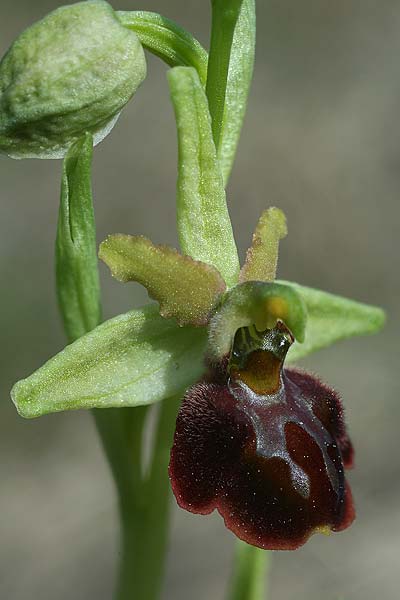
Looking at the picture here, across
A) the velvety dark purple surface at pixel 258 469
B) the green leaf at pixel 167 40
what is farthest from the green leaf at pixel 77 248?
the velvety dark purple surface at pixel 258 469

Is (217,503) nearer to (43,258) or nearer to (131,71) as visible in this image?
(131,71)

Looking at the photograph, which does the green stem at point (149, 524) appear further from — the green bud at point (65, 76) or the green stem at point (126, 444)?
the green bud at point (65, 76)

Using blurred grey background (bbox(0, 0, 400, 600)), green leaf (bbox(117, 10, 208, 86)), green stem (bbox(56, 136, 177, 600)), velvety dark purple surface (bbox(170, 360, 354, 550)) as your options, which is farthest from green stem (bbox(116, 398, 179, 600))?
blurred grey background (bbox(0, 0, 400, 600))

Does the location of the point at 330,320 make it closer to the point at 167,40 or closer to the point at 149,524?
the point at 149,524

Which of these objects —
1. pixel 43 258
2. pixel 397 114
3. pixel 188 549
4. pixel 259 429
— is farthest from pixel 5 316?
pixel 259 429

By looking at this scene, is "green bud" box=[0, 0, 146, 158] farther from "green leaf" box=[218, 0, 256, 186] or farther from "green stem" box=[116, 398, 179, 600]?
"green stem" box=[116, 398, 179, 600]

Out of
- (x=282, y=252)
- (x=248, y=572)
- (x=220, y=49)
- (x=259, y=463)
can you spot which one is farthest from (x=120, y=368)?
(x=282, y=252)
